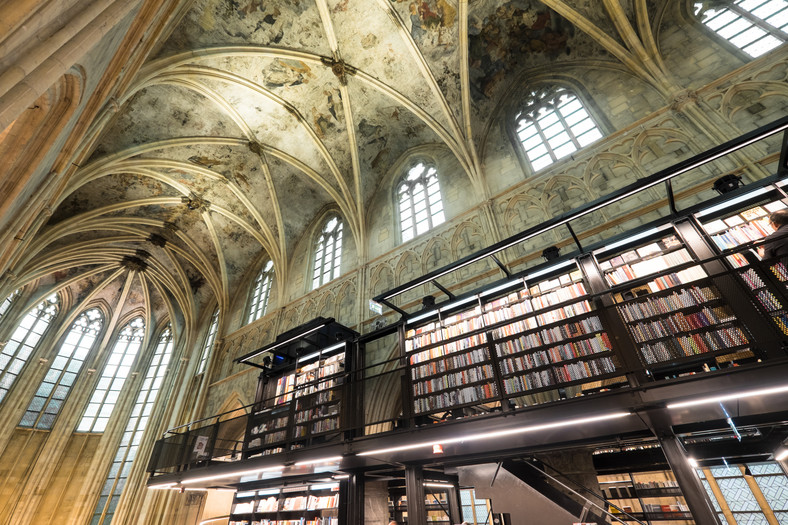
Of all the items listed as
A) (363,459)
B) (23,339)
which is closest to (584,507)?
(363,459)

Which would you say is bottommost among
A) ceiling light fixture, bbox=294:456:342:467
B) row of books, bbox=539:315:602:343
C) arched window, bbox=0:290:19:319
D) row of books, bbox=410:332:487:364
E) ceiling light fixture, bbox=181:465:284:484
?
ceiling light fixture, bbox=181:465:284:484

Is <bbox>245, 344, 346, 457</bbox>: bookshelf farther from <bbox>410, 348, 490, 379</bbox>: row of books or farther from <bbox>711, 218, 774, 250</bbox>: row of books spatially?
<bbox>711, 218, 774, 250</bbox>: row of books

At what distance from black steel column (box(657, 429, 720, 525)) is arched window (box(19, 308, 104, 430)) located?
2197 centimetres

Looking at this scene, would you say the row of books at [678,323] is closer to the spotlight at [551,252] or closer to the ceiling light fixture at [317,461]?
the spotlight at [551,252]

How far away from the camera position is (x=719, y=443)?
15.3ft

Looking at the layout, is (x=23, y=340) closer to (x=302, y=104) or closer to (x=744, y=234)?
(x=302, y=104)

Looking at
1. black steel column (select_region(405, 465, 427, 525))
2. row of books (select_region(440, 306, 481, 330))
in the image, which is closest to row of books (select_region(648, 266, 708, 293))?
row of books (select_region(440, 306, 481, 330))

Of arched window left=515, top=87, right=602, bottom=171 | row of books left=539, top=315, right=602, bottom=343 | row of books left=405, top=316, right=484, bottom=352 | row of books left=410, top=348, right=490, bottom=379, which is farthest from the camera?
arched window left=515, top=87, right=602, bottom=171

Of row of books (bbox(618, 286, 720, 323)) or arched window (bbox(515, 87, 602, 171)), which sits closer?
row of books (bbox(618, 286, 720, 323))

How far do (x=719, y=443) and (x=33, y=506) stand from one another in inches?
836

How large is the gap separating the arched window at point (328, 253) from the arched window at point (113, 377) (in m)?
13.5

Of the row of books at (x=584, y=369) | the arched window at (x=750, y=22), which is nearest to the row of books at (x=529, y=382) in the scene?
the row of books at (x=584, y=369)

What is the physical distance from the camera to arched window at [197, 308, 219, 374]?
45.0 feet

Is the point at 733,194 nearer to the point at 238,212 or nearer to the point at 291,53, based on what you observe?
the point at 291,53
